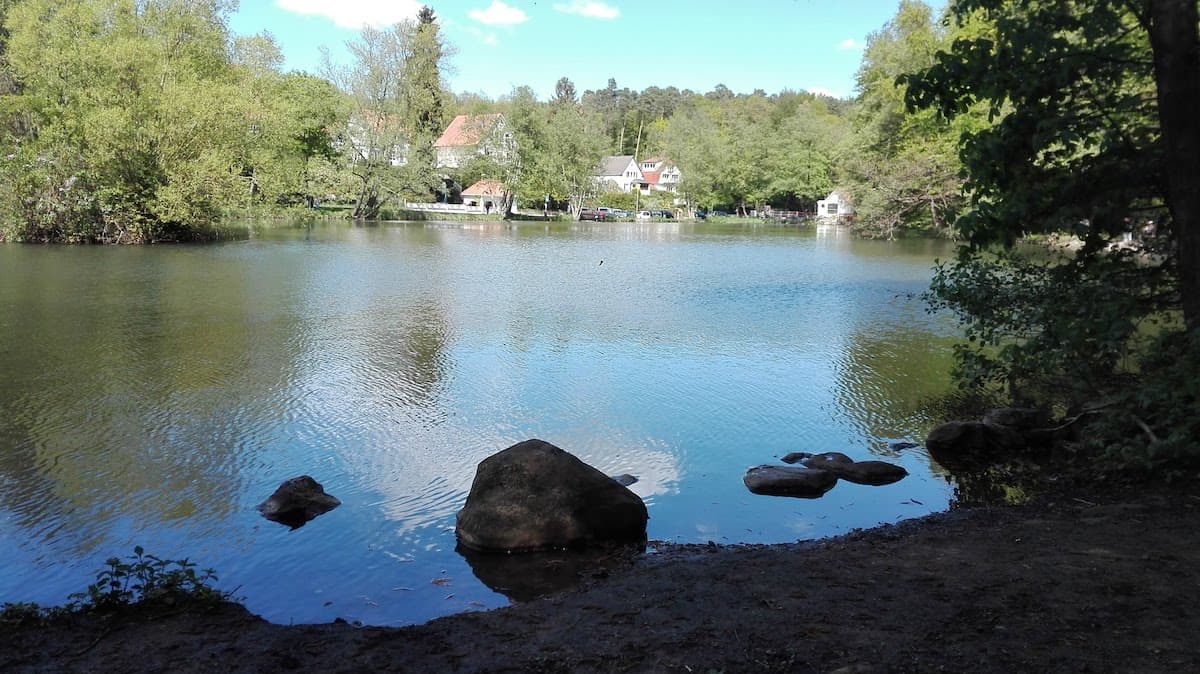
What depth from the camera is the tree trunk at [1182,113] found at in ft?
20.6

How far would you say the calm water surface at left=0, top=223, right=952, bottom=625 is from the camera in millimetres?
6828

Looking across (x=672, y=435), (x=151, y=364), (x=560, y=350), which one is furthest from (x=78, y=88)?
(x=672, y=435)

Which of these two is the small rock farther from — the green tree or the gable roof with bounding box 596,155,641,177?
the gable roof with bounding box 596,155,641,177

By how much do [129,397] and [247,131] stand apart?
33.9 metres

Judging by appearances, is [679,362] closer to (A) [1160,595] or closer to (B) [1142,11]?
(B) [1142,11]

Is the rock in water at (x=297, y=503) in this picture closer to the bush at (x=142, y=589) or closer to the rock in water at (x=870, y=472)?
the bush at (x=142, y=589)

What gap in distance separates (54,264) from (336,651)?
28576mm

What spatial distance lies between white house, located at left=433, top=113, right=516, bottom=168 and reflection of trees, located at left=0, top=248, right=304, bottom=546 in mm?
52712

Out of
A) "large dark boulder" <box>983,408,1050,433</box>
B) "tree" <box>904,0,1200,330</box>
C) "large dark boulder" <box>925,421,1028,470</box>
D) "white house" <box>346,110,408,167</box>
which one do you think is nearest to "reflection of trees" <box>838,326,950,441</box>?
"large dark boulder" <box>925,421,1028,470</box>

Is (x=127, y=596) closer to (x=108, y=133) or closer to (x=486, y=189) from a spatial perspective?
(x=108, y=133)

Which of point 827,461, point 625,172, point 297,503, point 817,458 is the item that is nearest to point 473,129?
point 625,172

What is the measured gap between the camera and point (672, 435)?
10.4 meters

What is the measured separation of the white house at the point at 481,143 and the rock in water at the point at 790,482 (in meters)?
67.1

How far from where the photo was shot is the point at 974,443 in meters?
9.58
